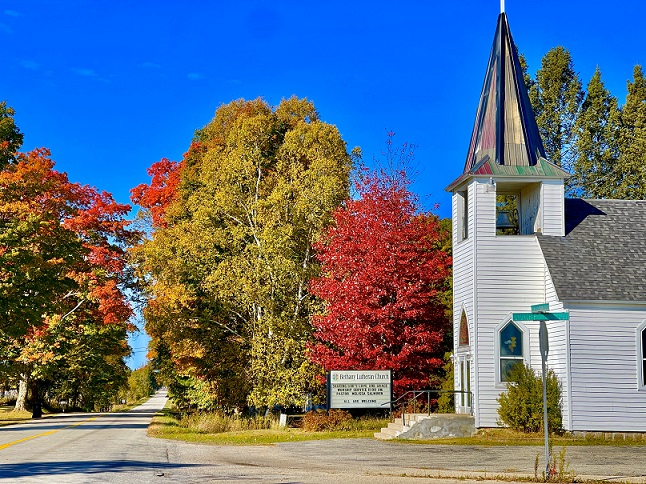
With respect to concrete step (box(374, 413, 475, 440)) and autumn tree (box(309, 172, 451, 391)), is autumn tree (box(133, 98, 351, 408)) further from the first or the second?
concrete step (box(374, 413, 475, 440))

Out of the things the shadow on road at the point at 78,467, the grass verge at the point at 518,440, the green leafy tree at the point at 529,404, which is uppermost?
the green leafy tree at the point at 529,404

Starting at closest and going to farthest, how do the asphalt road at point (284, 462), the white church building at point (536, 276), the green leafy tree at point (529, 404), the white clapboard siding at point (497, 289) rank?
the asphalt road at point (284, 462), the green leafy tree at point (529, 404), the white church building at point (536, 276), the white clapboard siding at point (497, 289)

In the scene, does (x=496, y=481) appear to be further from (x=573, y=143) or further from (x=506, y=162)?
(x=573, y=143)

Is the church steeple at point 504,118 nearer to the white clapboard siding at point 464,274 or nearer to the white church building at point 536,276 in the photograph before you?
the white church building at point 536,276

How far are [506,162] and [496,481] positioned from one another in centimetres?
1492

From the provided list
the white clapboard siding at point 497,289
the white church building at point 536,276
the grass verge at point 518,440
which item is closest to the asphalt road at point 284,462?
the grass verge at point 518,440

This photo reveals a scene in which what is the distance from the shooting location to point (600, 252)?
89.5 feet

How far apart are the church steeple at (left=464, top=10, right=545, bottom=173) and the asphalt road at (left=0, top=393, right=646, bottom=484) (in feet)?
32.4

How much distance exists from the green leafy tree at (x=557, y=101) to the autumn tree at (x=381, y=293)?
17.2 metres

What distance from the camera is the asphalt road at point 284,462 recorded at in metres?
15.5

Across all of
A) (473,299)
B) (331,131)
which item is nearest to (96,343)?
(331,131)

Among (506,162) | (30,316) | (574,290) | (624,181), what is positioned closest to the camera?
(574,290)

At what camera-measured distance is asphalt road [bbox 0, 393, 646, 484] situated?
1552 cm

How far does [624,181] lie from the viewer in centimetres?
4544
